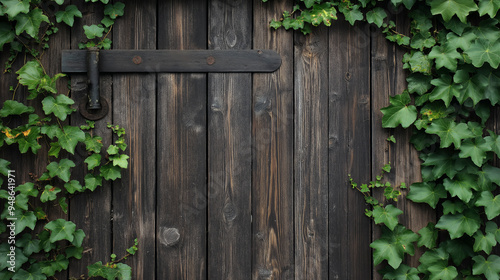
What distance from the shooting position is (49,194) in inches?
60.8

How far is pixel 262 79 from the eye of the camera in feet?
5.36

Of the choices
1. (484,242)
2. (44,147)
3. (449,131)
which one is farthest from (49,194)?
(484,242)

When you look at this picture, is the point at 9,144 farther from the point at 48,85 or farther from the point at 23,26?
the point at 23,26

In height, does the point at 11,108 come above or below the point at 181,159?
above

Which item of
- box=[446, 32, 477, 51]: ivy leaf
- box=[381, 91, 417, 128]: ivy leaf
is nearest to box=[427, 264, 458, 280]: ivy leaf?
box=[381, 91, 417, 128]: ivy leaf

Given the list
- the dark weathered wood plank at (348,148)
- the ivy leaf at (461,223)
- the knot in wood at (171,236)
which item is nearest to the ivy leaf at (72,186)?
the knot in wood at (171,236)

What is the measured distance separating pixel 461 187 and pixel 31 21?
177 centimetres

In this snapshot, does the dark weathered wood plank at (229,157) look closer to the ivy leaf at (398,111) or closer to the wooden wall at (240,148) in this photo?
the wooden wall at (240,148)

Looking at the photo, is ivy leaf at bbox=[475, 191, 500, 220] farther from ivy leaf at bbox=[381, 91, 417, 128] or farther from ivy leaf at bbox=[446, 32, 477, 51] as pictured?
ivy leaf at bbox=[446, 32, 477, 51]

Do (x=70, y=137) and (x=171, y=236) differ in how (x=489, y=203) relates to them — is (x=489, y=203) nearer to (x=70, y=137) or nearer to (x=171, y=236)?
(x=171, y=236)

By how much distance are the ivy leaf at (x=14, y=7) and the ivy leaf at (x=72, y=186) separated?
2.14 ft

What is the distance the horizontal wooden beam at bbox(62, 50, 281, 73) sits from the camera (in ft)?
5.21

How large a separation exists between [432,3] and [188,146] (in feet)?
3.61

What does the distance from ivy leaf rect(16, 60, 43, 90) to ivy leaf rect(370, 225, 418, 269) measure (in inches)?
57.0
